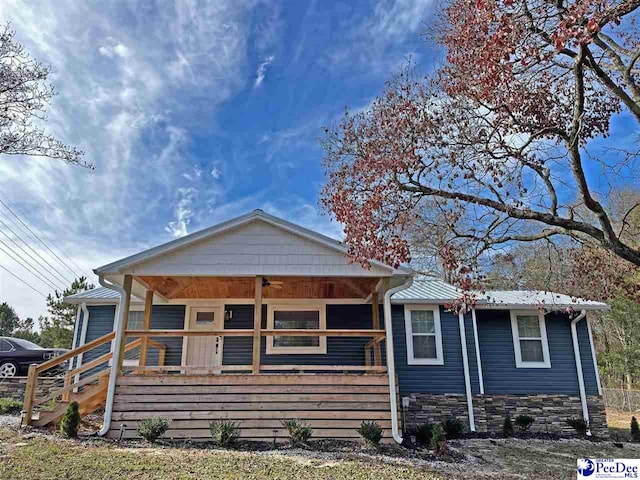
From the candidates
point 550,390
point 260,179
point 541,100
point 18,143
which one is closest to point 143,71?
point 18,143

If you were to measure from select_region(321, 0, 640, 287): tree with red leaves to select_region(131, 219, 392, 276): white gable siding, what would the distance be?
703 millimetres

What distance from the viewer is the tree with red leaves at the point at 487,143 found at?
601 centimetres

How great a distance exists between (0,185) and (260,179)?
9.22 metres

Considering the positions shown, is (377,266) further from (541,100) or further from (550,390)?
(550,390)

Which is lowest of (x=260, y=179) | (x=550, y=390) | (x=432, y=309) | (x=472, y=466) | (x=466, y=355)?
(x=472, y=466)

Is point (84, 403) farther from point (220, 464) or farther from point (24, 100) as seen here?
point (24, 100)

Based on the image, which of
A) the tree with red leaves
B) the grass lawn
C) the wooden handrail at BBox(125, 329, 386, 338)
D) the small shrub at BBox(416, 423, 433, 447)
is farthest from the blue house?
the grass lawn

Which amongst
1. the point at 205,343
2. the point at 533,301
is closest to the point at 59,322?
the point at 205,343

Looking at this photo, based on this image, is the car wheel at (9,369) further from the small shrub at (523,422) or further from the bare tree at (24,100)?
the small shrub at (523,422)

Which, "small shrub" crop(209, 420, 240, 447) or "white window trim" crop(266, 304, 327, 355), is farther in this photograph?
"white window trim" crop(266, 304, 327, 355)

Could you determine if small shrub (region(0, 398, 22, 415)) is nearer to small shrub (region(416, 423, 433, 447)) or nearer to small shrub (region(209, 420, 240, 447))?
small shrub (region(209, 420, 240, 447))

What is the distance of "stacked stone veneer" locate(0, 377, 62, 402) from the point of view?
432 inches

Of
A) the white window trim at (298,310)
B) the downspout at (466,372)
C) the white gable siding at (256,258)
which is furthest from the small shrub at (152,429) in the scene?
the downspout at (466,372)

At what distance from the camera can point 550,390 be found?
10.7m
